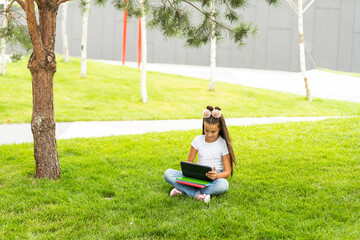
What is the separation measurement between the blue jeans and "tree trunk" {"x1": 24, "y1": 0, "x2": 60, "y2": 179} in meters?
1.46

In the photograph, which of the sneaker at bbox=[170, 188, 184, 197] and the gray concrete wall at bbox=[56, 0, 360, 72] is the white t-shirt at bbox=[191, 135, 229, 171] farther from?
the gray concrete wall at bbox=[56, 0, 360, 72]

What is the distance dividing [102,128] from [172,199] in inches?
183

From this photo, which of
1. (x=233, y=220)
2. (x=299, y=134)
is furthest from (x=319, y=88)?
(x=233, y=220)

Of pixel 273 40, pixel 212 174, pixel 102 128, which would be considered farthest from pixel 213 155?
pixel 273 40

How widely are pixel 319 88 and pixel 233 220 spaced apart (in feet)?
45.9

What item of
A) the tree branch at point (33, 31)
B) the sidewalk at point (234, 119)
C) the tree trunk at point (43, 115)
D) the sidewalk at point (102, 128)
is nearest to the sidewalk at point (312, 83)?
the sidewalk at point (234, 119)

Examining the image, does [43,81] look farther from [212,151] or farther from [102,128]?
[102,128]

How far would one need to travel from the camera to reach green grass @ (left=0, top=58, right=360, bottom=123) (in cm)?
1026

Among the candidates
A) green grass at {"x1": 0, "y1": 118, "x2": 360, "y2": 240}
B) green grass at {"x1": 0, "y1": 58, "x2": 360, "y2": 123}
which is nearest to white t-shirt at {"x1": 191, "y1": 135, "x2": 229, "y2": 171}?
green grass at {"x1": 0, "y1": 118, "x2": 360, "y2": 240}

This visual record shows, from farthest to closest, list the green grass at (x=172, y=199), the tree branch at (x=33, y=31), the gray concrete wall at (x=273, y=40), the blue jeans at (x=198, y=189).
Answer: the gray concrete wall at (x=273, y=40), the tree branch at (x=33, y=31), the blue jeans at (x=198, y=189), the green grass at (x=172, y=199)

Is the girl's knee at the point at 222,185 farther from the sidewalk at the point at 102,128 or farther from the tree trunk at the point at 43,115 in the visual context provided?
the sidewalk at the point at 102,128

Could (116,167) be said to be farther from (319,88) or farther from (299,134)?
(319,88)

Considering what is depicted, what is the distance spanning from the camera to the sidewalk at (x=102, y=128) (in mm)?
7486

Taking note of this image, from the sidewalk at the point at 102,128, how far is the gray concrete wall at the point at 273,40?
13454 millimetres
